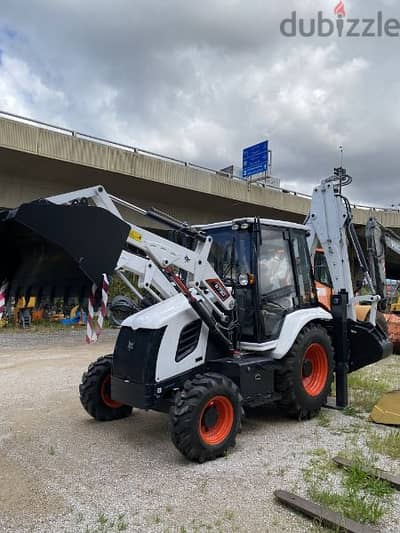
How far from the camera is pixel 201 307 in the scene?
4.97 metres

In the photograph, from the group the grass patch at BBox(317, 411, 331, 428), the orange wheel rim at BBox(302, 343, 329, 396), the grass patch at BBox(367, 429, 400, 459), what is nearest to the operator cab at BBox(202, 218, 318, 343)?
the orange wheel rim at BBox(302, 343, 329, 396)

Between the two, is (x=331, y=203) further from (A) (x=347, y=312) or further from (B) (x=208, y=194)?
(B) (x=208, y=194)

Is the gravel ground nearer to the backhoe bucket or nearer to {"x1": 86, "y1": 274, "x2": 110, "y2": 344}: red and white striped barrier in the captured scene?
{"x1": 86, "y1": 274, "x2": 110, "y2": 344}: red and white striped barrier

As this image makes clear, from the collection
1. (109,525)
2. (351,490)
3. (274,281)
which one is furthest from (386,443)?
(109,525)

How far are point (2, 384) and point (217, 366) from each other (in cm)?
452

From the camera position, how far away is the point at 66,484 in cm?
402

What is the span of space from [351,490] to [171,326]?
2.16 meters

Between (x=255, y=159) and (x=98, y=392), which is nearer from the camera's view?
(x=98, y=392)

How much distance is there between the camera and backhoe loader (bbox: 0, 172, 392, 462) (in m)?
4.34

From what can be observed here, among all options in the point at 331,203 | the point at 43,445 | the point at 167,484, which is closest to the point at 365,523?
the point at 167,484

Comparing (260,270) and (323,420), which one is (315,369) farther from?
(260,270)

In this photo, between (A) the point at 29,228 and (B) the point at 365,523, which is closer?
(B) the point at 365,523

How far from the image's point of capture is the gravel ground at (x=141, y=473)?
342cm

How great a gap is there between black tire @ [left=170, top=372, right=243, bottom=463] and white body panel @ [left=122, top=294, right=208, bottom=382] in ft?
0.78
